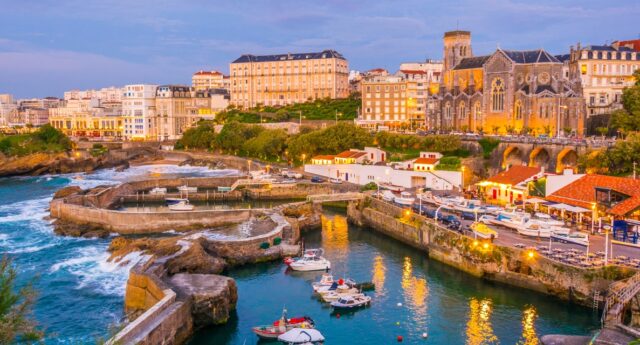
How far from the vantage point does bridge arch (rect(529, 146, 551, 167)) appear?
195ft

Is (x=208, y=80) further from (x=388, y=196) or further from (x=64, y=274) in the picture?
(x=64, y=274)

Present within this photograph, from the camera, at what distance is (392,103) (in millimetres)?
106438

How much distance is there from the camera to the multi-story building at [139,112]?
14912 centimetres

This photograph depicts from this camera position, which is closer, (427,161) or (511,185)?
(511,185)

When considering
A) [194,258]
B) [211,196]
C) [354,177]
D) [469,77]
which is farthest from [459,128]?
[194,258]

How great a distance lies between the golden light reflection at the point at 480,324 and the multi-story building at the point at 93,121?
134 meters

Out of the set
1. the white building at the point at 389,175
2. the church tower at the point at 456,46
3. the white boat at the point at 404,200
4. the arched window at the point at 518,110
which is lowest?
the white boat at the point at 404,200

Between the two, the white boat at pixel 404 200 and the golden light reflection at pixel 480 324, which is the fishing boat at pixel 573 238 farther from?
the white boat at pixel 404 200

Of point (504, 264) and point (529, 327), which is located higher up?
point (504, 264)

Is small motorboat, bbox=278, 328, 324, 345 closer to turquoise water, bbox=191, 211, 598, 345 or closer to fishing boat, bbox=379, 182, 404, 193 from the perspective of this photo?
turquoise water, bbox=191, 211, 598, 345

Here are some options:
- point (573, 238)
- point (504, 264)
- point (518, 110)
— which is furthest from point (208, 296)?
point (518, 110)

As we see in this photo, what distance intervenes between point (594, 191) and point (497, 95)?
130 ft

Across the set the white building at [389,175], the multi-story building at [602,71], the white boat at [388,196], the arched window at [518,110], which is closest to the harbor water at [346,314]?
the white boat at [388,196]

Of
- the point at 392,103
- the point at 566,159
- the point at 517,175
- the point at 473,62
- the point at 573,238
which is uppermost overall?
the point at 473,62
